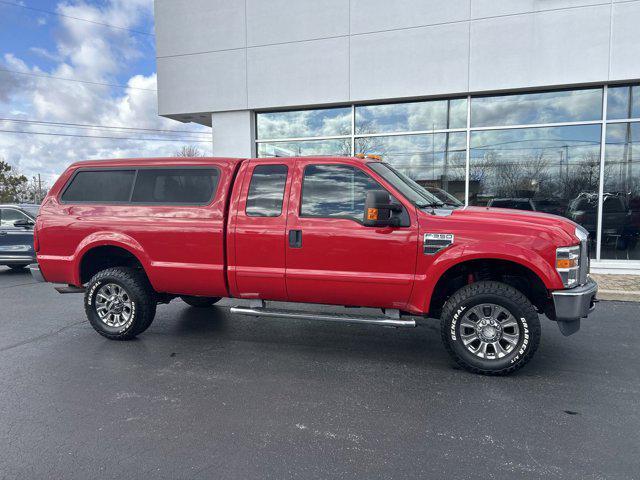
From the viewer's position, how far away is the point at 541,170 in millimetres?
10062

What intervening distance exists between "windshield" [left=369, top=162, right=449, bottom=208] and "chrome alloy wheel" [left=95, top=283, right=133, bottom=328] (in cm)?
327

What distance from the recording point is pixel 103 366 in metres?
4.57

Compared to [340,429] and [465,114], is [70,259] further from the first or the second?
[465,114]

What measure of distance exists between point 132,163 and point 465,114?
7.66m

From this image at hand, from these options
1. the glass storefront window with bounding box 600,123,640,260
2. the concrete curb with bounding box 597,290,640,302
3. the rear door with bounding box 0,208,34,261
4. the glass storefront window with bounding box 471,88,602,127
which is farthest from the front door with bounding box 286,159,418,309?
the rear door with bounding box 0,208,34,261

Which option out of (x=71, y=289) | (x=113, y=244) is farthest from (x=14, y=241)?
(x=113, y=244)

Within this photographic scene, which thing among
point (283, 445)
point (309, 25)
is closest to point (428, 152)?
point (309, 25)

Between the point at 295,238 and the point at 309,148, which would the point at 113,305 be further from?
the point at 309,148

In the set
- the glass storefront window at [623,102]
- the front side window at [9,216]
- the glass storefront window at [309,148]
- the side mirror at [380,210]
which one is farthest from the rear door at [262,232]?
the glass storefront window at [623,102]

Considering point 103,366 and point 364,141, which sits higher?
point 364,141

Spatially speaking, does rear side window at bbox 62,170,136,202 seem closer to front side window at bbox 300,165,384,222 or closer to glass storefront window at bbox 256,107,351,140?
front side window at bbox 300,165,384,222

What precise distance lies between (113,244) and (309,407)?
3.08 meters

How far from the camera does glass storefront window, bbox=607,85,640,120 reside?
9.36 meters

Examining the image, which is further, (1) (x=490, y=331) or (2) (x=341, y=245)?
(2) (x=341, y=245)
